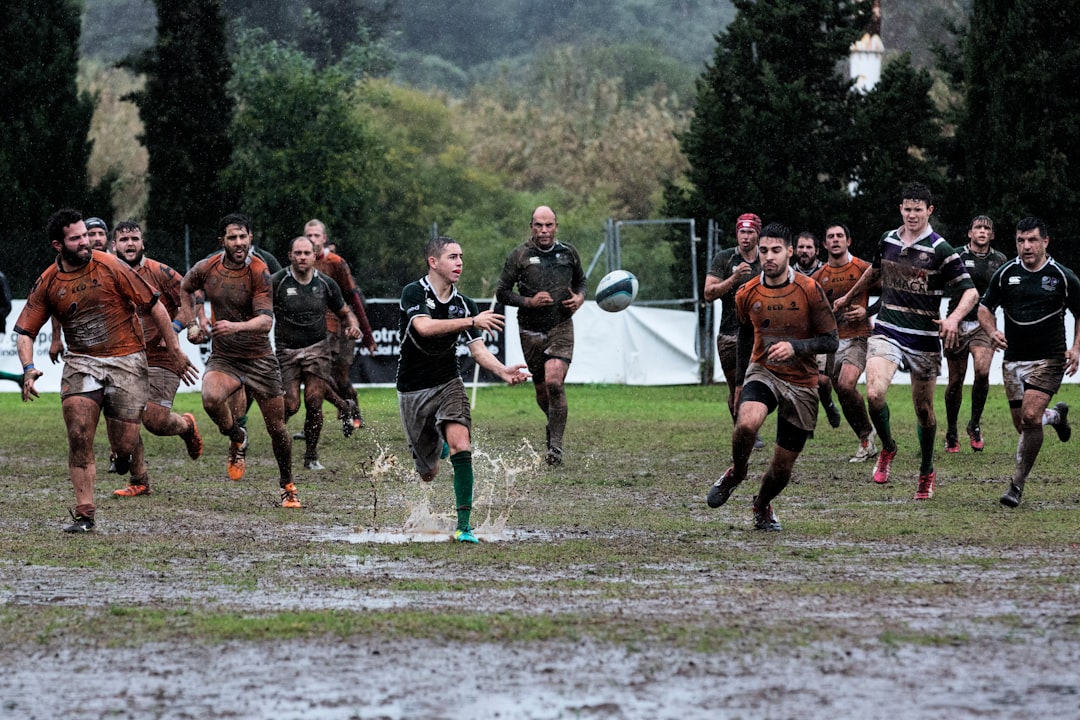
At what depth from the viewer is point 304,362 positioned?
585 inches

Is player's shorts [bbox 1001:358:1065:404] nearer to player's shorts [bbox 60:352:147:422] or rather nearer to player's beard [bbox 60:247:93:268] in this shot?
player's shorts [bbox 60:352:147:422]

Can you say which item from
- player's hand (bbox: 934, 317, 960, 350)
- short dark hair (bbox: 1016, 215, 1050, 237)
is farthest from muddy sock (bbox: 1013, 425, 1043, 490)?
short dark hair (bbox: 1016, 215, 1050, 237)

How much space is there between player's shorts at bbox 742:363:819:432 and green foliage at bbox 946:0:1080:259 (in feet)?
68.2

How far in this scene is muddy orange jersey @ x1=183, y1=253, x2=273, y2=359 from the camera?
501 inches

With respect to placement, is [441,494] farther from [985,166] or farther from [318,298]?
[985,166]

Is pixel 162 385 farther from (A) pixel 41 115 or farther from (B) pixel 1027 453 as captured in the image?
(A) pixel 41 115

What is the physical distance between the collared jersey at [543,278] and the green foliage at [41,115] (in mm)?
19942

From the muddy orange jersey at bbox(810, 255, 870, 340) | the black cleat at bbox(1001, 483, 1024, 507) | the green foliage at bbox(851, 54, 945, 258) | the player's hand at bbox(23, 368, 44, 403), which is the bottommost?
the black cleat at bbox(1001, 483, 1024, 507)

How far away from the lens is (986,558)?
9.04 m

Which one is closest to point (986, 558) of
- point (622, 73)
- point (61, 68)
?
point (61, 68)

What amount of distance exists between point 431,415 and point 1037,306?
4389 mm

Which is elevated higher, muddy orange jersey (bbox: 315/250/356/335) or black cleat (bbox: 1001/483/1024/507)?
muddy orange jersey (bbox: 315/250/356/335)

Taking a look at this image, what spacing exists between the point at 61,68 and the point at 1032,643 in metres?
31.5

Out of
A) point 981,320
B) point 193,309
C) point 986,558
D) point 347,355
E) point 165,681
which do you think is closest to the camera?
point 165,681
